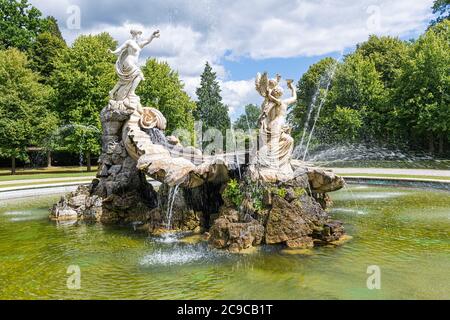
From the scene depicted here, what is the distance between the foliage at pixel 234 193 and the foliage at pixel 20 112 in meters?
28.9

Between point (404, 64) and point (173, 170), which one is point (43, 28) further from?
point (173, 170)

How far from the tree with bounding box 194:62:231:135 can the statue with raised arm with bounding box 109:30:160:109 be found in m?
39.7

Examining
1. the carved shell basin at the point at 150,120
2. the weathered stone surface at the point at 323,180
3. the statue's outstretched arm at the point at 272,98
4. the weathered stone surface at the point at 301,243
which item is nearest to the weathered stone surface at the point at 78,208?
the carved shell basin at the point at 150,120

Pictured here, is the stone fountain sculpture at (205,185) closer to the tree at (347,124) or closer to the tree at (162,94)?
the tree at (162,94)

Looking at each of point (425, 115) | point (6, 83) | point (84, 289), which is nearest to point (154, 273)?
point (84, 289)

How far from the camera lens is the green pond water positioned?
7691 mm

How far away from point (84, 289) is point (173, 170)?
194 inches

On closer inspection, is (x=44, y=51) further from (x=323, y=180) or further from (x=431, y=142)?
(x=323, y=180)

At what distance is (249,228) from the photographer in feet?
34.6

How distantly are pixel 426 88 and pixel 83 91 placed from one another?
2904 cm

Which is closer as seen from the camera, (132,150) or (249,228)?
(249,228)

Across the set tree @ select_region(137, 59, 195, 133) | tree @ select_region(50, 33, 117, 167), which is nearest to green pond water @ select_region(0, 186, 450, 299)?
tree @ select_region(50, 33, 117, 167)

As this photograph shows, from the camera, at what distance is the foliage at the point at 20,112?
3506 cm

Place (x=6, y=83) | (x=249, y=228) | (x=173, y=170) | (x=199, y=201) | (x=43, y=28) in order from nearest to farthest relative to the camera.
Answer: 1. (x=249, y=228)
2. (x=173, y=170)
3. (x=199, y=201)
4. (x=6, y=83)
5. (x=43, y=28)
